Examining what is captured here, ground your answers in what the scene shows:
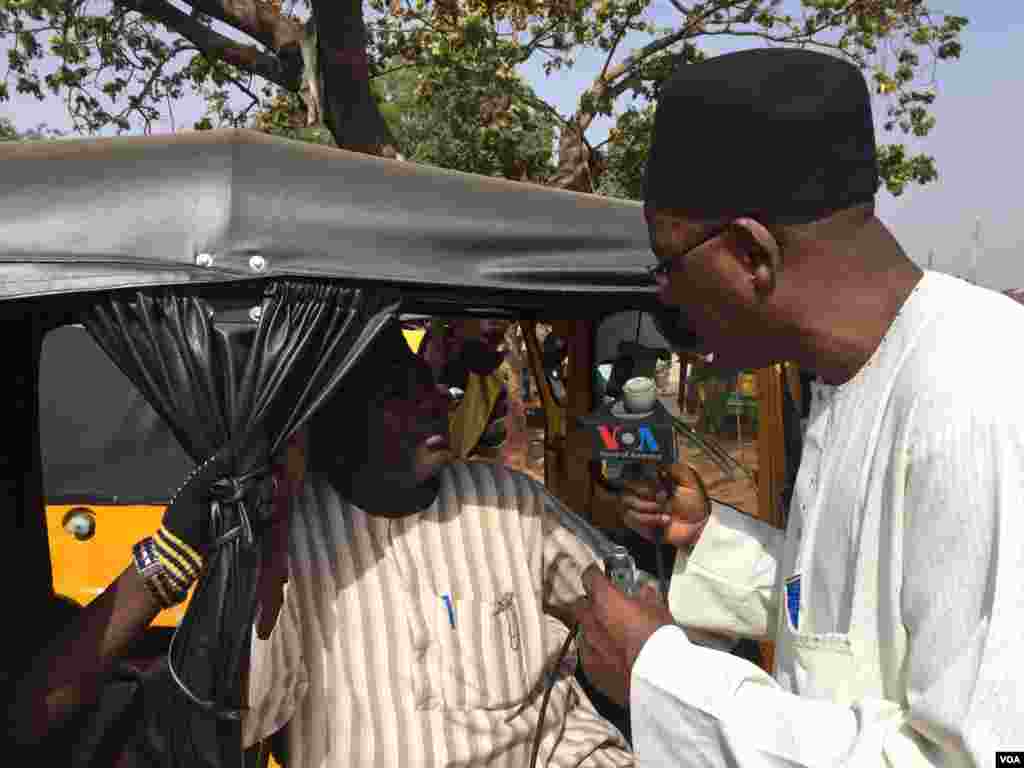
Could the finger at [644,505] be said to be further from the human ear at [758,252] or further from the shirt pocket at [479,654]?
the human ear at [758,252]

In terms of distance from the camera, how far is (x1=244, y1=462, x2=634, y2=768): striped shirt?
6.53ft

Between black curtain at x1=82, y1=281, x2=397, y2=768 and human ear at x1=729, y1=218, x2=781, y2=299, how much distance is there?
2.66ft

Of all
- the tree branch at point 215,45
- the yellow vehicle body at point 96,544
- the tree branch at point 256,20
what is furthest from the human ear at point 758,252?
the tree branch at point 215,45

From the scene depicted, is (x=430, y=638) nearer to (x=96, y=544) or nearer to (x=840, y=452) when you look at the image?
(x=840, y=452)

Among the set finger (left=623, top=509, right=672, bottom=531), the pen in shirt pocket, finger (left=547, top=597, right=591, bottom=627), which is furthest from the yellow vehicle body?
finger (left=623, top=509, right=672, bottom=531)

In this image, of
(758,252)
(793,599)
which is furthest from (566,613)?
(758,252)

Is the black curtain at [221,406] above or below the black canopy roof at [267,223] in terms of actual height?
below

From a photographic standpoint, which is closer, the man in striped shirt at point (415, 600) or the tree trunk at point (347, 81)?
the man in striped shirt at point (415, 600)

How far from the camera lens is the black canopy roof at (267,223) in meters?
1.61

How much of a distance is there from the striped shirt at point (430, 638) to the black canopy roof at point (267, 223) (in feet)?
2.25

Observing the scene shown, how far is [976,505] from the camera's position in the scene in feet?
3.21

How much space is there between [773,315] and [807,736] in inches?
22.4

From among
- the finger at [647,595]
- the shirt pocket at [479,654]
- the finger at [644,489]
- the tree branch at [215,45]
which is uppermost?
the tree branch at [215,45]

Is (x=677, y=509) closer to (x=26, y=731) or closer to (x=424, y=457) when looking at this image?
(x=424, y=457)
